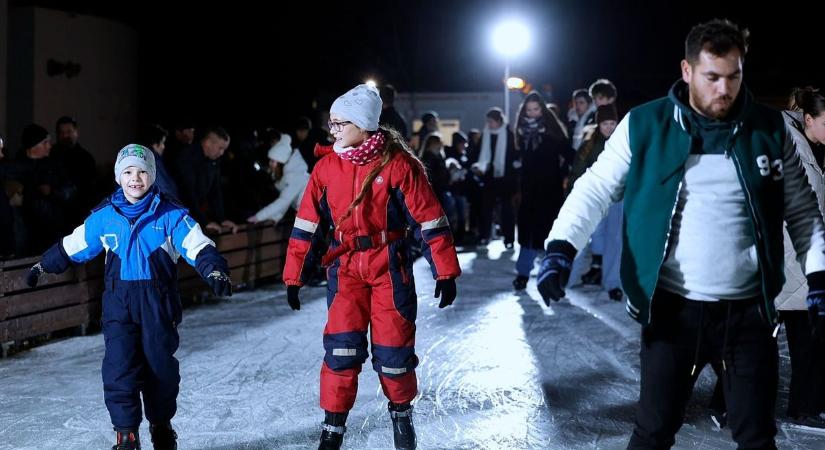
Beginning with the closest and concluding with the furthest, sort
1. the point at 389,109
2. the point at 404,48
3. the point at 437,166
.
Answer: the point at 389,109
the point at 437,166
the point at 404,48

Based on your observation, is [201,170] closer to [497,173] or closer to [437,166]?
[497,173]

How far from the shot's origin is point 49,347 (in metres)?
7.05

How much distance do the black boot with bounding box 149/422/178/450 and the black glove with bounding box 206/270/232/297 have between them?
748mm

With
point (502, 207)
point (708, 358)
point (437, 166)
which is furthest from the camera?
point (437, 166)

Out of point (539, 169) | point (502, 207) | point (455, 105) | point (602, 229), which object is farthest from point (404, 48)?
point (602, 229)

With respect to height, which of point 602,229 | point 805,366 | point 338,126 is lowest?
point 805,366

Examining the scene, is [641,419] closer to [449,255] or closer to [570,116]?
[449,255]

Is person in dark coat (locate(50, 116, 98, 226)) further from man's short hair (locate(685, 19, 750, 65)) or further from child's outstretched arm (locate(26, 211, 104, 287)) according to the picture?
man's short hair (locate(685, 19, 750, 65))

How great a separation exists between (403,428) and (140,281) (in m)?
1.41

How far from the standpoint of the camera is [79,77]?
1648cm

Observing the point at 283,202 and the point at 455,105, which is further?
the point at 455,105

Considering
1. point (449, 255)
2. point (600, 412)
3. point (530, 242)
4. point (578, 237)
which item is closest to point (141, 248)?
point (449, 255)

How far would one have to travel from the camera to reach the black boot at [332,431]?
4.44 metres

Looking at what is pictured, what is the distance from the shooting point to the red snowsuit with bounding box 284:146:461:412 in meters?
4.42
